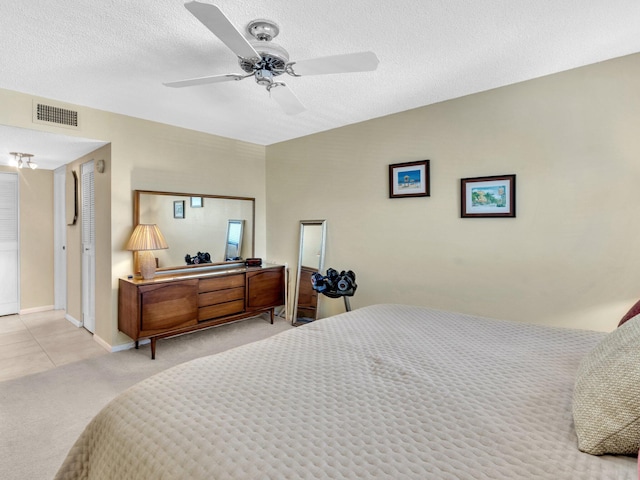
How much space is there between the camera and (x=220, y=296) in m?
3.87

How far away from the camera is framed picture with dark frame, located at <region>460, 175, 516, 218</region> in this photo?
2.82 metres

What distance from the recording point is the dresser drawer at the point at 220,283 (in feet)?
12.2

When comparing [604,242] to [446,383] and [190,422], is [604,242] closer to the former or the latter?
[446,383]

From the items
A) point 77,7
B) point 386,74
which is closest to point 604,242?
point 386,74

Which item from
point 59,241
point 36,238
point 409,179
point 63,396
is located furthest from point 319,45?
point 36,238

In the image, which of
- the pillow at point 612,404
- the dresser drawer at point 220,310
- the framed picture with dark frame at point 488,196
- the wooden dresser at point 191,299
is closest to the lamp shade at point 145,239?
the wooden dresser at point 191,299

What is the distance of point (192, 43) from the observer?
2.14 metres

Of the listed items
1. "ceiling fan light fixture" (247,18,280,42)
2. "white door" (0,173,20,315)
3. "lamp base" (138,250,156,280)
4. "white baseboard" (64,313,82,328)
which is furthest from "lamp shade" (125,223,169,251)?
"white door" (0,173,20,315)

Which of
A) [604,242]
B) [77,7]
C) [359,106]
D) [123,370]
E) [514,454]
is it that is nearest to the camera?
[514,454]

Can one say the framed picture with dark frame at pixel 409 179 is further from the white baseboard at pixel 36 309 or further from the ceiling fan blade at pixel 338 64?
the white baseboard at pixel 36 309

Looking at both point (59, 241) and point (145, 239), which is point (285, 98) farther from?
point (59, 241)

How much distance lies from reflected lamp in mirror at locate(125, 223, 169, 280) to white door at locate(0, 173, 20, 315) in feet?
9.09

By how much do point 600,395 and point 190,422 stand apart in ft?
3.84

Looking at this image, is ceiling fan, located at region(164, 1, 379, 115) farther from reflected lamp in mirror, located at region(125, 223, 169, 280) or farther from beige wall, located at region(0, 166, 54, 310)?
beige wall, located at region(0, 166, 54, 310)
